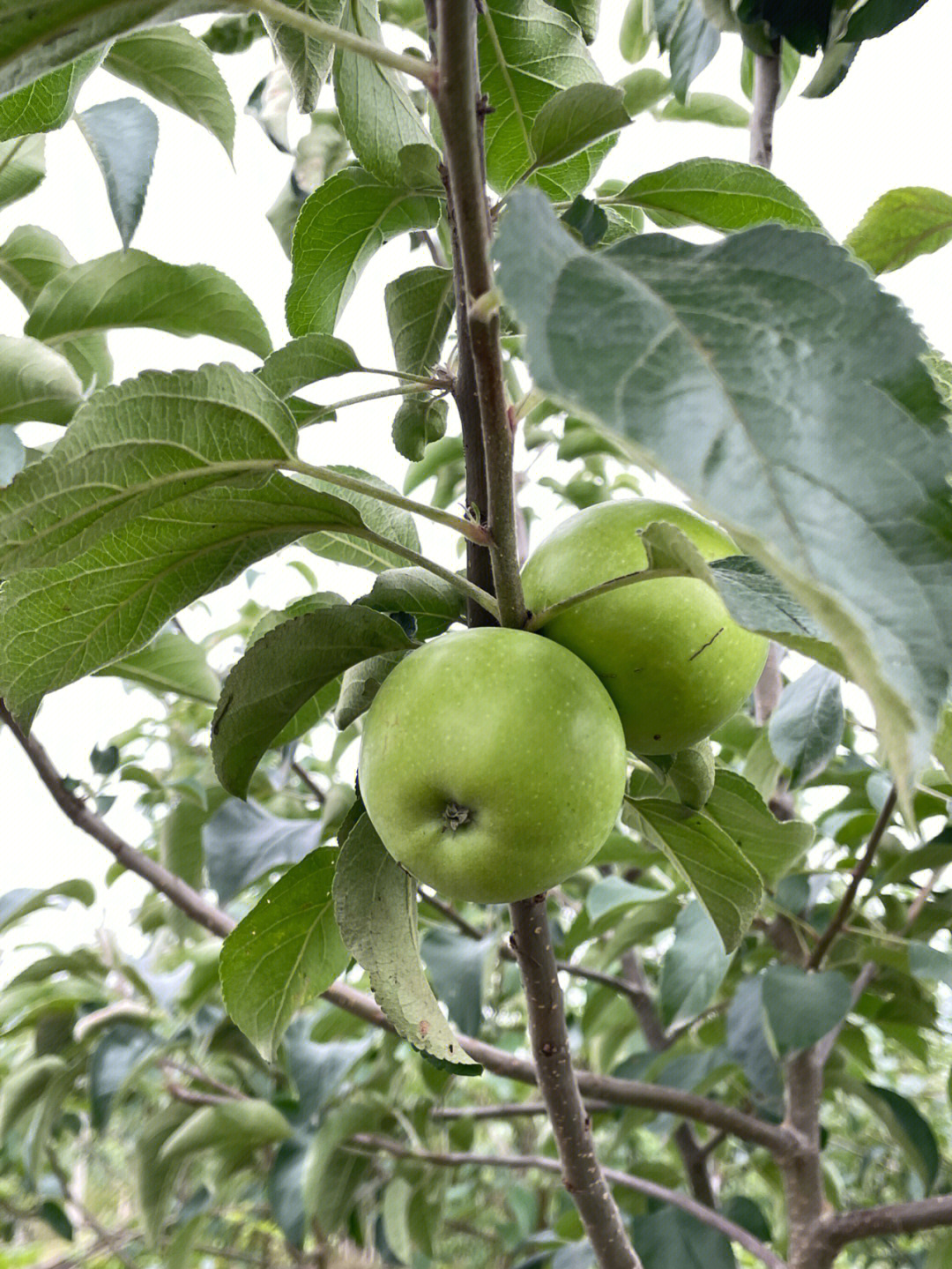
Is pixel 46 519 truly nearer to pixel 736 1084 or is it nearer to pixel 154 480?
pixel 154 480

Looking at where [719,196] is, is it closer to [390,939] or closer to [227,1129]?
[390,939]

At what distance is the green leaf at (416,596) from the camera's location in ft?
1.85

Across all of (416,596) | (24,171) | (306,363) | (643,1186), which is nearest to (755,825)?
(416,596)

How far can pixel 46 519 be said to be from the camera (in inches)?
17.6

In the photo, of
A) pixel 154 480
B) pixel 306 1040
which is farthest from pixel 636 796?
pixel 306 1040

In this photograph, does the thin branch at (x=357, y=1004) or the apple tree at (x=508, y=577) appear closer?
the apple tree at (x=508, y=577)

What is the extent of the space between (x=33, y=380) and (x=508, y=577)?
0.60 m

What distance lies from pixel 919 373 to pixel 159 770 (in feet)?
7.18

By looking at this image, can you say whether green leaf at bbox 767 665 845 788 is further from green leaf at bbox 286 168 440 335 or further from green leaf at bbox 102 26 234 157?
green leaf at bbox 102 26 234 157

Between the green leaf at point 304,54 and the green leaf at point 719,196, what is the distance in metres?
0.20

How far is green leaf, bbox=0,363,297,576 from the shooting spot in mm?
436

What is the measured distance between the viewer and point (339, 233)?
2.23 feet

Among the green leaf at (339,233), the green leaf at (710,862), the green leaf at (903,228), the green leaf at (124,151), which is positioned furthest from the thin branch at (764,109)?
the green leaf at (710,862)

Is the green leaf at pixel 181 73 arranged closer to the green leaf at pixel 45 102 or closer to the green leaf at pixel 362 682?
the green leaf at pixel 45 102
